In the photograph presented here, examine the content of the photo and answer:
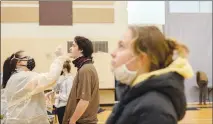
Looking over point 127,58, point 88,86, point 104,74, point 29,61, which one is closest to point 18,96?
point 29,61

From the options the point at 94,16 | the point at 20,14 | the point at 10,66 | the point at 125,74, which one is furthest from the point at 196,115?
the point at 125,74

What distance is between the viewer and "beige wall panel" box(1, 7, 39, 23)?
873cm

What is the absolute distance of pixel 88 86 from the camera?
2602 mm

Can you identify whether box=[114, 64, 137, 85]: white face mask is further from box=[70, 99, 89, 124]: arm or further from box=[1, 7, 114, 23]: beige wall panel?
box=[1, 7, 114, 23]: beige wall panel

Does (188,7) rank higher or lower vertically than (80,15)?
higher

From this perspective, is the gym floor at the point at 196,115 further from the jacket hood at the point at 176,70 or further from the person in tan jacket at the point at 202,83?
the jacket hood at the point at 176,70

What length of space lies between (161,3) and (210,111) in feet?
11.2

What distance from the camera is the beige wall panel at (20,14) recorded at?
344 inches

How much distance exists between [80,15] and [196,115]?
3837 millimetres

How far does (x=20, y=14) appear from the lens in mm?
8773

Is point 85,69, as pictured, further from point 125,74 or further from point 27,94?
point 125,74

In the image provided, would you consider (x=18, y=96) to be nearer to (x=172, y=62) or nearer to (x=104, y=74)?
(x=172, y=62)

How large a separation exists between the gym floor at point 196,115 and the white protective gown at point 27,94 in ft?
12.3

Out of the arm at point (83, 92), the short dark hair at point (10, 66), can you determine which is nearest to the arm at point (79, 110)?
the arm at point (83, 92)
